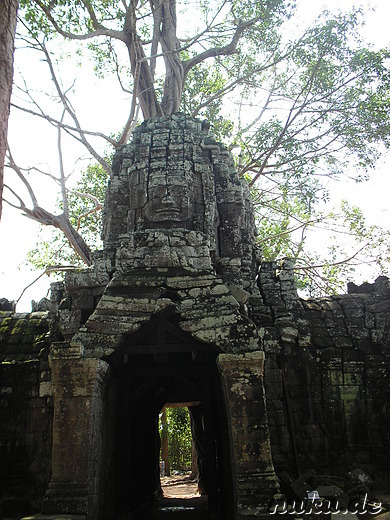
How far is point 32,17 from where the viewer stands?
10.6 metres

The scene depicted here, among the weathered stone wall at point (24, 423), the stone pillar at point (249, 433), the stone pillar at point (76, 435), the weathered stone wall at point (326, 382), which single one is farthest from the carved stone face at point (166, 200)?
the stone pillar at point (249, 433)

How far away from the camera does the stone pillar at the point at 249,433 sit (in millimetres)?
5645

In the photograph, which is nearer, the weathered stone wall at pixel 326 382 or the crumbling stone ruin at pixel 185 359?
the crumbling stone ruin at pixel 185 359

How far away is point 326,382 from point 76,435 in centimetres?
463

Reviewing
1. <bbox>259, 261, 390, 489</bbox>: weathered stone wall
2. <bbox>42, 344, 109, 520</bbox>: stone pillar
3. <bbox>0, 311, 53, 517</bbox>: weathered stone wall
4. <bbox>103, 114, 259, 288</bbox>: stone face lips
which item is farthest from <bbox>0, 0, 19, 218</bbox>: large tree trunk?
<bbox>0, 311, 53, 517</bbox>: weathered stone wall

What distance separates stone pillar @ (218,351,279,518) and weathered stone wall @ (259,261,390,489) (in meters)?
2.22

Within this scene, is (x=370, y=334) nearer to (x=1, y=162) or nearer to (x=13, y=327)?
(x=13, y=327)

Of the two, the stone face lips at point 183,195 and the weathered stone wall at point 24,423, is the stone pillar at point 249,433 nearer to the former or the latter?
the stone face lips at point 183,195

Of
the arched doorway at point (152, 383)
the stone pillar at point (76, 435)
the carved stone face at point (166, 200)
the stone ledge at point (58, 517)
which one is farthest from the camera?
the carved stone face at point (166, 200)

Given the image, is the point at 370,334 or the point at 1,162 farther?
the point at 370,334

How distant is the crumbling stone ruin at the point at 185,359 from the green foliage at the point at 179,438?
1839 cm

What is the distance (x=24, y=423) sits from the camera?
8648 mm

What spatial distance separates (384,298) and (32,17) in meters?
9.46

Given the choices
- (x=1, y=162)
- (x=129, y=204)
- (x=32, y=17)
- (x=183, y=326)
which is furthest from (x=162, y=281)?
(x=32, y=17)
